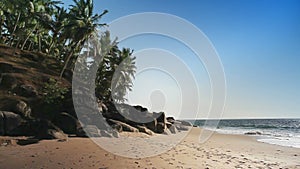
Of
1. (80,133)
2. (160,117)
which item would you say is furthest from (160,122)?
(80,133)

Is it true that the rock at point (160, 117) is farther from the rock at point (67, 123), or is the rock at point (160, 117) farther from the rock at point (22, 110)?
the rock at point (22, 110)

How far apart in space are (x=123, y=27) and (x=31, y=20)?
85.2ft

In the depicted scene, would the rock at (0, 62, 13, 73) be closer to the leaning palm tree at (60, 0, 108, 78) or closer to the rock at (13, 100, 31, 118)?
the leaning palm tree at (60, 0, 108, 78)

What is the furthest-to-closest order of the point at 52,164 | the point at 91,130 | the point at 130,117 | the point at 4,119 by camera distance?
the point at 130,117
the point at 91,130
the point at 4,119
the point at 52,164

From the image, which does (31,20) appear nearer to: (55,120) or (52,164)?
(55,120)

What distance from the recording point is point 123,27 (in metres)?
17.3

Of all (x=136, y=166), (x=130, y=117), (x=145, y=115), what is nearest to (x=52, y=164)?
(x=136, y=166)

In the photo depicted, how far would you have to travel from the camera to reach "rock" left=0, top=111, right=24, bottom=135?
16.5 metres

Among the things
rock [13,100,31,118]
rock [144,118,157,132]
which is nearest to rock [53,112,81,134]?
rock [13,100,31,118]

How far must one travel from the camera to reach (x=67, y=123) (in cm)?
1880

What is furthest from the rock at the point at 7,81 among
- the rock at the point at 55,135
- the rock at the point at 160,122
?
the rock at the point at 160,122

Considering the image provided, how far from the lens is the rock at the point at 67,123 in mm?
18297

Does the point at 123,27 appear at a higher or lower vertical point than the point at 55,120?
higher

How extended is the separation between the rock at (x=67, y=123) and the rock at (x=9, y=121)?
103 inches
